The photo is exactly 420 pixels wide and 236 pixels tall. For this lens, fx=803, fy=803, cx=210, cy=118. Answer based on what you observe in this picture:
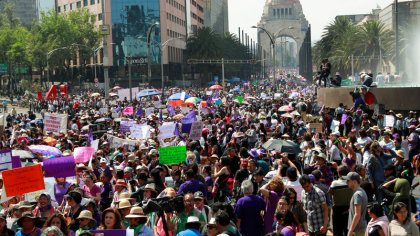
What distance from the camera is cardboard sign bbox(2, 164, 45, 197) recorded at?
1095cm

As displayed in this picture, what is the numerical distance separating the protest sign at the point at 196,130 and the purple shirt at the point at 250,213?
947cm

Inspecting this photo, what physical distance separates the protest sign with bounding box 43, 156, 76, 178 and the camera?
3.76m

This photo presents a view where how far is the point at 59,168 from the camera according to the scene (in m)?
12.5

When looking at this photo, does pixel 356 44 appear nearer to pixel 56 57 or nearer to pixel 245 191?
pixel 56 57

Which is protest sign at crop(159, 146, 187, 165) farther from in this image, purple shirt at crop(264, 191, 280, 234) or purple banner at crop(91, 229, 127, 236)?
purple banner at crop(91, 229, 127, 236)

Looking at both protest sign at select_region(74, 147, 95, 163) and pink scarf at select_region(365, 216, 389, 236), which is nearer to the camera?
pink scarf at select_region(365, 216, 389, 236)

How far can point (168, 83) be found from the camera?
110 meters

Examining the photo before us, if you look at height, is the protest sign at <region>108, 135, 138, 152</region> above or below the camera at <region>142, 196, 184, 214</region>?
below

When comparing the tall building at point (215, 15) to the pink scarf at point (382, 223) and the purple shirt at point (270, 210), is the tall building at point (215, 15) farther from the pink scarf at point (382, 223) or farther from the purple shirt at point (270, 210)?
the pink scarf at point (382, 223)

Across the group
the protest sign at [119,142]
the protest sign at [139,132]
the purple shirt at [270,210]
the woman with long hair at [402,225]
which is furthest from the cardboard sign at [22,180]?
the protest sign at [139,132]

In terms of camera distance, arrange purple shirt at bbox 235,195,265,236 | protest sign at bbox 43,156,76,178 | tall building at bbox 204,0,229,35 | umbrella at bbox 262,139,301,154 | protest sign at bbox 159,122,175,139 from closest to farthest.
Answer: purple shirt at bbox 235,195,265,236 → protest sign at bbox 43,156,76,178 → umbrella at bbox 262,139,301,154 → protest sign at bbox 159,122,175,139 → tall building at bbox 204,0,229,35

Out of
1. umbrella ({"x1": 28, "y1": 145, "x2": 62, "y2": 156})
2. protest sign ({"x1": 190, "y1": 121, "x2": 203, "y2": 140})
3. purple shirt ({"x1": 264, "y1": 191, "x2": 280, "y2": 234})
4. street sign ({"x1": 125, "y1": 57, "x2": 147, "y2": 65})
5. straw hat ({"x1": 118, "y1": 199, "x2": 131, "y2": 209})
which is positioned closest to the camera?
straw hat ({"x1": 118, "y1": 199, "x2": 131, "y2": 209})

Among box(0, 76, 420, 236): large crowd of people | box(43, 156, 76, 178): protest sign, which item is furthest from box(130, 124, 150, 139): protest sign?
box(43, 156, 76, 178): protest sign

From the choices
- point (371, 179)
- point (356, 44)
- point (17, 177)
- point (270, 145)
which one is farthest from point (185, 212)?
point (356, 44)
